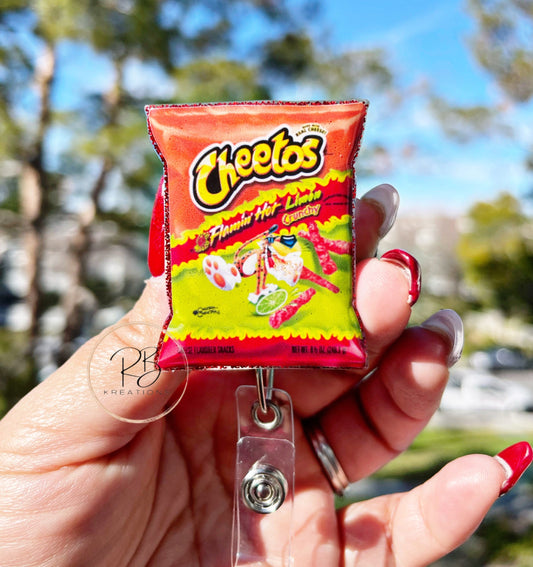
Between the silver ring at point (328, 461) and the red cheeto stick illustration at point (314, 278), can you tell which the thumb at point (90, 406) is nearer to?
the red cheeto stick illustration at point (314, 278)

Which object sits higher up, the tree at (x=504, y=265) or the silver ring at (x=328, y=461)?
the silver ring at (x=328, y=461)

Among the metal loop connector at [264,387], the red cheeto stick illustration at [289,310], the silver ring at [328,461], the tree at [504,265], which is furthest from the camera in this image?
the tree at [504,265]

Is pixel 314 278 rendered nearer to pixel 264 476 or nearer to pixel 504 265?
pixel 264 476

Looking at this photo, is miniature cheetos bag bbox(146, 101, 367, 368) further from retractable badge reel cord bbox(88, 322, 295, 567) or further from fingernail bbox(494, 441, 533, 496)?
fingernail bbox(494, 441, 533, 496)

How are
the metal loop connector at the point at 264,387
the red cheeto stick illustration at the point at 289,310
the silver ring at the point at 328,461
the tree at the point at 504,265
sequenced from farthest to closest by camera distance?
the tree at the point at 504,265 < the silver ring at the point at 328,461 < the metal loop connector at the point at 264,387 < the red cheeto stick illustration at the point at 289,310

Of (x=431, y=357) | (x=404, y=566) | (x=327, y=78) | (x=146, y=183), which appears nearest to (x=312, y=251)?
(x=431, y=357)

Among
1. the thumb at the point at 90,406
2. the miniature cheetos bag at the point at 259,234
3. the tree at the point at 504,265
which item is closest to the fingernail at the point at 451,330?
the miniature cheetos bag at the point at 259,234

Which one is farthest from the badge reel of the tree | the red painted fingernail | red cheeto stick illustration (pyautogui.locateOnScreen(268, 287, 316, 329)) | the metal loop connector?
the tree

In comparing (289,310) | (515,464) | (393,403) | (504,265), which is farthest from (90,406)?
(504,265)

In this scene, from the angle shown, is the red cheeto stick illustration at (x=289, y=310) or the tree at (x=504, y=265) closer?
the red cheeto stick illustration at (x=289, y=310)
